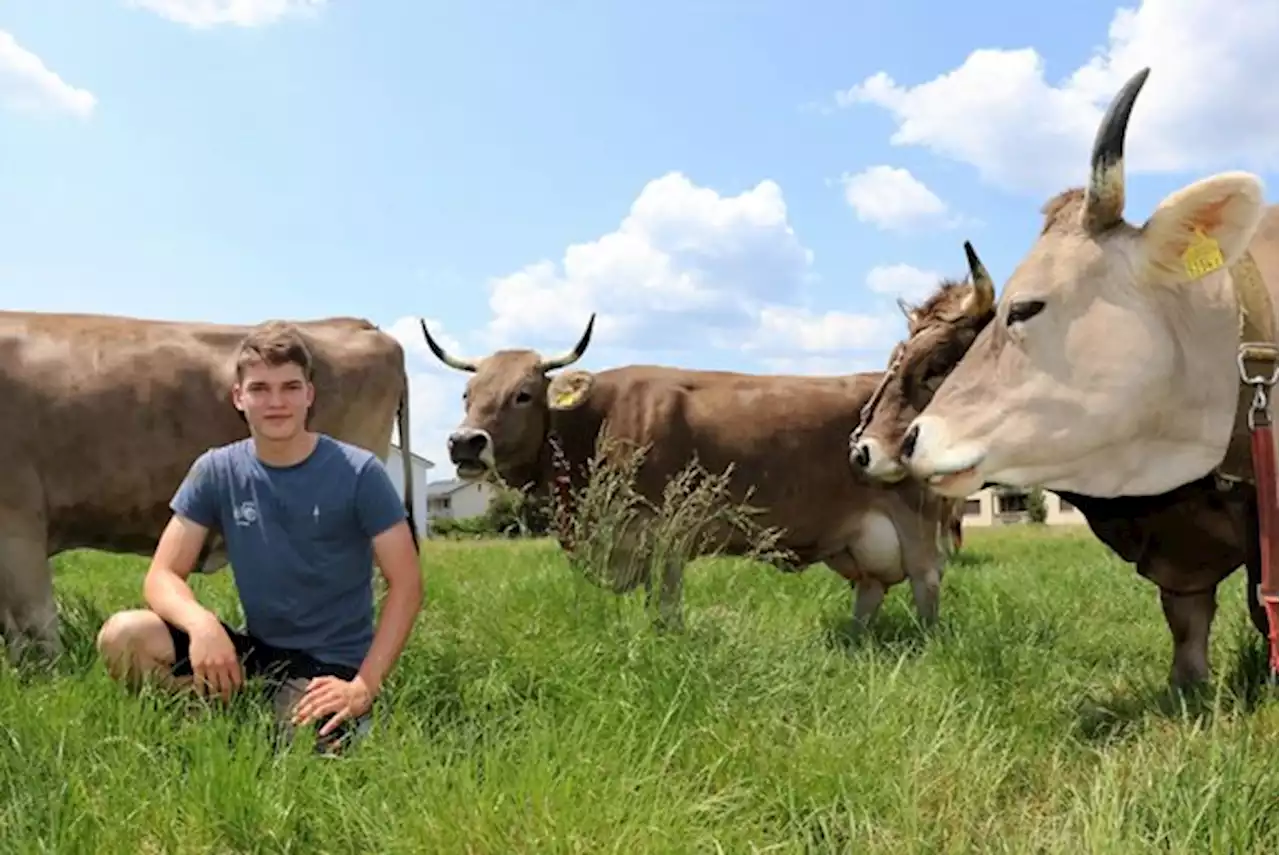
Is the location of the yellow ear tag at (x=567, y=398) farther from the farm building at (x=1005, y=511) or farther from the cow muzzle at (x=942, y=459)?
Answer: the farm building at (x=1005, y=511)

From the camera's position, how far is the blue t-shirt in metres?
3.85

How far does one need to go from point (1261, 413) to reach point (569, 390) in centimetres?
510

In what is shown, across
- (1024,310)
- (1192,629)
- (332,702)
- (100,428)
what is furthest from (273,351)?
(1192,629)

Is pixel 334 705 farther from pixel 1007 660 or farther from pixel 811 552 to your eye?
pixel 811 552

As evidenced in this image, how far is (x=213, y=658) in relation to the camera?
11.8 feet

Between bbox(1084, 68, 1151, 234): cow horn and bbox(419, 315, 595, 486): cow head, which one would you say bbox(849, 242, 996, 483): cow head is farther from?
bbox(419, 315, 595, 486): cow head

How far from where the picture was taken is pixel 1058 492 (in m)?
4.17

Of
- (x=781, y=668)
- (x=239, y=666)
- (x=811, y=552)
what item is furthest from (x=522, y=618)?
(x=811, y=552)

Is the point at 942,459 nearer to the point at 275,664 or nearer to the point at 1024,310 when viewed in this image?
the point at 1024,310

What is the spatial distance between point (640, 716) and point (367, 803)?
1026mm

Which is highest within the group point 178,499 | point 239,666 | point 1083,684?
point 178,499

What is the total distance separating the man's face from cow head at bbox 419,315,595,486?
3.95 metres

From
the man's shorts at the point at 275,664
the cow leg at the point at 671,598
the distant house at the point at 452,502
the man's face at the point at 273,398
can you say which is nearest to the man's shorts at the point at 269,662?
the man's shorts at the point at 275,664

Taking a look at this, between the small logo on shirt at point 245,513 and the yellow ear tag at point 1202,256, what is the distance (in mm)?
2969
